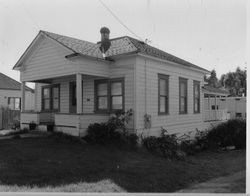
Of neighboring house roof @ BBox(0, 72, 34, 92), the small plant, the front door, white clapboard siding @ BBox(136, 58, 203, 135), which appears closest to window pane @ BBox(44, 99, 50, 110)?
the small plant

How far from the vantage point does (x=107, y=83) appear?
45.3 ft

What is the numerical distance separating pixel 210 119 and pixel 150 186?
1322 cm

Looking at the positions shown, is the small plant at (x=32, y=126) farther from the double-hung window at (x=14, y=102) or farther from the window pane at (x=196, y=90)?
the double-hung window at (x=14, y=102)

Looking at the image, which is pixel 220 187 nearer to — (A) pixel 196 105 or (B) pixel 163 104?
(B) pixel 163 104

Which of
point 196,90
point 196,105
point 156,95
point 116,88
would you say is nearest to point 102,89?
point 116,88

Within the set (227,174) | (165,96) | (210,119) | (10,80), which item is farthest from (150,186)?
(10,80)

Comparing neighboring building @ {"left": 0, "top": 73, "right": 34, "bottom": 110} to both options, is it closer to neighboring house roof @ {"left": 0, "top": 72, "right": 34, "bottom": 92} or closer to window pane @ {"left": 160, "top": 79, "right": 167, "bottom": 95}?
neighboring house roof @ {"left": 0, "top": 72, "right": 34, "bottom": 92}

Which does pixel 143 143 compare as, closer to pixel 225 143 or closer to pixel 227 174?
pixel 227 174

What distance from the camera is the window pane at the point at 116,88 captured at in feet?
43.9

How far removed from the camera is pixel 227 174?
9.56 meters

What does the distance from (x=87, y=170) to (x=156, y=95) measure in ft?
22.2

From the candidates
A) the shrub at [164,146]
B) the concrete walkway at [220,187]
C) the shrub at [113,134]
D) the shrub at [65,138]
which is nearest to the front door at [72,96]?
the shrub at [65,138]

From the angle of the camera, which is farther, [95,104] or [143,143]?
[95,104]

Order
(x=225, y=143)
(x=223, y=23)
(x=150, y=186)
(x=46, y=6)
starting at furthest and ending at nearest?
(x=225, y=143) < (x=223, y=23) < (x=46, y=6) < (x=150, y=186)
